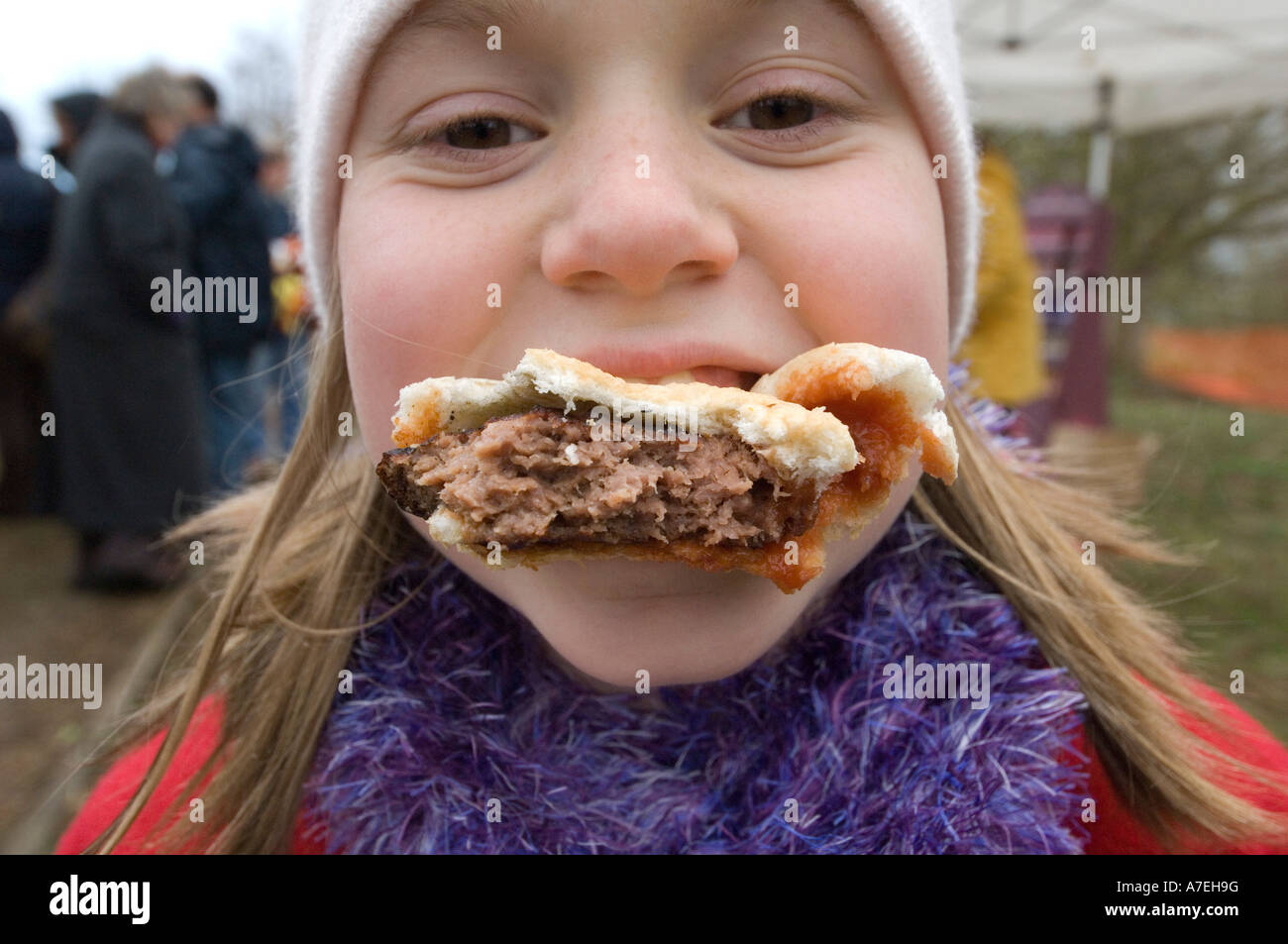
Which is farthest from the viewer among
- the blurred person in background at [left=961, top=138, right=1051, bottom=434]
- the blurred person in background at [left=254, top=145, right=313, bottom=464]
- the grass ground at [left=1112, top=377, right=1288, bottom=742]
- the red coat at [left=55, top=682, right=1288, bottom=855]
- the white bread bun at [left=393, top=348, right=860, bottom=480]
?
the blurred person in background at [left=254, top=145, right=313, bottom=464]

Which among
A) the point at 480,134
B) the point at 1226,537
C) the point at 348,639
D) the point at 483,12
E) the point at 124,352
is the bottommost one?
the point at 1226,537

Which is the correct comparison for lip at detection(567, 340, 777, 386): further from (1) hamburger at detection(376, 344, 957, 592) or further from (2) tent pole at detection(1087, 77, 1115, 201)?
(2) tent pole at detection(1087, 77, 1115, 201)

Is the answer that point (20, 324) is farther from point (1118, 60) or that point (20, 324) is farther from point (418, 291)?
point (1118, 60)

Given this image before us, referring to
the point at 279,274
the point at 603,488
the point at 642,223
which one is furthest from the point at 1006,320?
the point at 279,274

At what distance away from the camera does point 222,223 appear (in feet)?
22.7

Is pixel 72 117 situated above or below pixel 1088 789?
above

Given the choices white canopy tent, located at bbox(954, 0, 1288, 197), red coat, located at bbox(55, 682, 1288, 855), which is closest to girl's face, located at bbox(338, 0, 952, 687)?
red coat, located at bbox(55, 682, 1288, 855)

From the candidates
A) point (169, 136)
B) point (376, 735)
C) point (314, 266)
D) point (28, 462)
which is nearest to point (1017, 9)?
point (169, 136)

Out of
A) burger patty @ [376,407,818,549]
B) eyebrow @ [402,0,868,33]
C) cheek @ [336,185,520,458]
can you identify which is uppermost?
eyebrow @ [402,0,868,33]

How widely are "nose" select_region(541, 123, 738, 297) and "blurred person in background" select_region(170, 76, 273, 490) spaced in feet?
19.2

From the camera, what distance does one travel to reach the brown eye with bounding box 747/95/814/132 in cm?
148

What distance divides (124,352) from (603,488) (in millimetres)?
5722

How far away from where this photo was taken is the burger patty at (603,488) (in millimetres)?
1271

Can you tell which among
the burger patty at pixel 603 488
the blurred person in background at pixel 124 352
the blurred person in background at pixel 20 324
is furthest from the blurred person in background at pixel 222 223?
the burger patty at pixel 603 488
